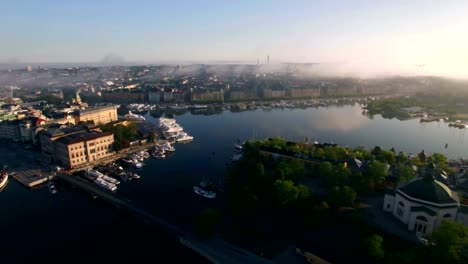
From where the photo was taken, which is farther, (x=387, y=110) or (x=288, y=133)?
(x=387, y=110)

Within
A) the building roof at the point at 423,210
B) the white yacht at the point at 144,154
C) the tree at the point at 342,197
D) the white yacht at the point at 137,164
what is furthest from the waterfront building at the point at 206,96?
the building roof at the point at 423,210

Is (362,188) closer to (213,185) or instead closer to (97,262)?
(213,185)

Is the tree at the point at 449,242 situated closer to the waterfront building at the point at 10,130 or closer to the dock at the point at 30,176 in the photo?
the dock at the point at 30,176

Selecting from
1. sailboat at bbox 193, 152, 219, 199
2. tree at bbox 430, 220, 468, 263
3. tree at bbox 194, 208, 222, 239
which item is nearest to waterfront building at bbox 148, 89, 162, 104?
sailboat at bbox 193, 152, 219, 199

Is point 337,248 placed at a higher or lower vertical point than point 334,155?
lower

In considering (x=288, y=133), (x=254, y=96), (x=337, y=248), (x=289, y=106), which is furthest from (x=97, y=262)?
(x=254, y=96)

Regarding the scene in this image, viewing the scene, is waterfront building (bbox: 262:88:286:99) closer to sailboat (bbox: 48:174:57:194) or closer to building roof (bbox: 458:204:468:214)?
sailboat (bbox: 48:174:57:194)
